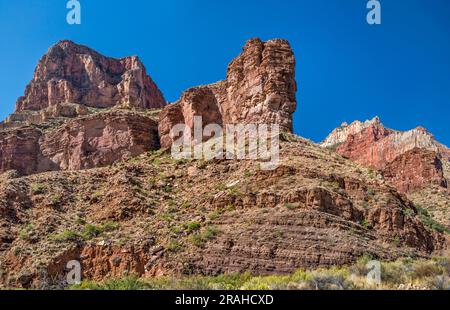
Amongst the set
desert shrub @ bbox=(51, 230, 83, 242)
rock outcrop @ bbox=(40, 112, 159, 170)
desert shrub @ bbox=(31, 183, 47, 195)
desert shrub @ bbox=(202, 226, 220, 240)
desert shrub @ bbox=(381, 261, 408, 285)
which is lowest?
desert shrub @ bbox=(381, 261, 408, 285)

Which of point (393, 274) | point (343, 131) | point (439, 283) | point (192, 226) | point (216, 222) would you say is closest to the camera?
point (439, 283)

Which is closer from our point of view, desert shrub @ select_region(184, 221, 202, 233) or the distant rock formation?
desert shrub @ select_region(184, 221, 202, 233)

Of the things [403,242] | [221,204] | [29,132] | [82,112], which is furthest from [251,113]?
[82,112]

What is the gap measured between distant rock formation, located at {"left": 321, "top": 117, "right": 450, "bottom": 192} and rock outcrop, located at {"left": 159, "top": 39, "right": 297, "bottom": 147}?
18332 millimetres

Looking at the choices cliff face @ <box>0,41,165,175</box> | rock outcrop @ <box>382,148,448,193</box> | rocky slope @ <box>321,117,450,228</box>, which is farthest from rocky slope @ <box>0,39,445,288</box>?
rock outcrop @ <box>382,148,448,193</box>

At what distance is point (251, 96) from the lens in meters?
47.4

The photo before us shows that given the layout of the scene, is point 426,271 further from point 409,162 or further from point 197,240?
point 409,162

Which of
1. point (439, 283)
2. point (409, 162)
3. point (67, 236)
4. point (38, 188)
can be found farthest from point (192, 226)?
point (409, 162)

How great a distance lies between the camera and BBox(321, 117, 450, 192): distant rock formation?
247 ft

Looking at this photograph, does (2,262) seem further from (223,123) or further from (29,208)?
(223,123)

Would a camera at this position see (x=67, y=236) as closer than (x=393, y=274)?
No

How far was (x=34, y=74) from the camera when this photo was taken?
10850 centimetres

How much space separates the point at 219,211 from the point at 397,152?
89.2 metres

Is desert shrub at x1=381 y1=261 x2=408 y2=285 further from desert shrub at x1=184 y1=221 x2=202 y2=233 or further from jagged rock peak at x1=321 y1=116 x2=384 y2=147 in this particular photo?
jagged rock peak at x1=321 y1=116 x2=384 y2=147
